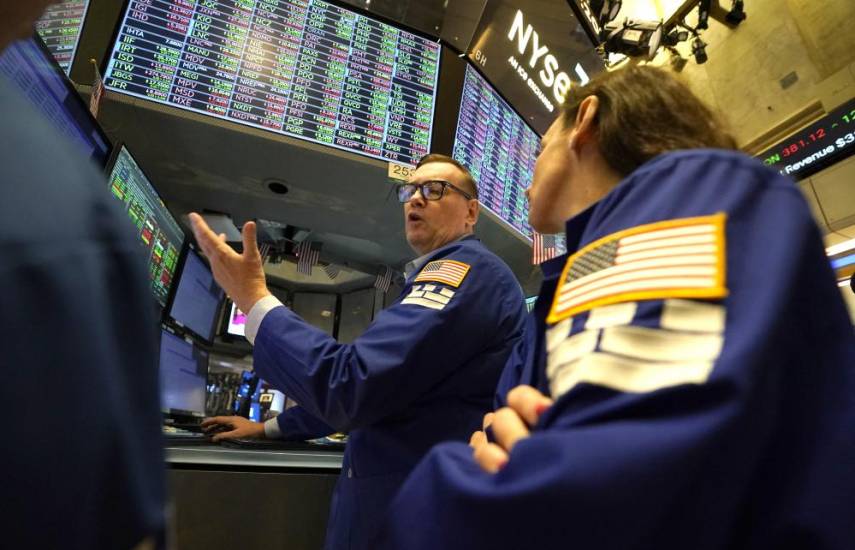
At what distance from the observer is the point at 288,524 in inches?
50.2

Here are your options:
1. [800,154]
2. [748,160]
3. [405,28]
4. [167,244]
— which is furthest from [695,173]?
[800,154]

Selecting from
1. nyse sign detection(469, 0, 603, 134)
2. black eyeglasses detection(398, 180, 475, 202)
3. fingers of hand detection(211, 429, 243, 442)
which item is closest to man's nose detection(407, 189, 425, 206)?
black eyeglasses detection(398, 180, 475, 202)

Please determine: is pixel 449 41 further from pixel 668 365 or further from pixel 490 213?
pixel 668 365

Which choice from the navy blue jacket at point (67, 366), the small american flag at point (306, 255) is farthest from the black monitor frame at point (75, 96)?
the small american flag at point (306, 255)

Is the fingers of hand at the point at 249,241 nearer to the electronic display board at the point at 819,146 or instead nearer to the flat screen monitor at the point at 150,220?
the flat screen monitor at the point at 150,220

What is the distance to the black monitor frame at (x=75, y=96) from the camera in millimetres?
1067

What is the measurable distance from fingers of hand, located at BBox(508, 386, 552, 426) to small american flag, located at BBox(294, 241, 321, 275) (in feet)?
10.1

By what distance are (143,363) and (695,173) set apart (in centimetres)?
55

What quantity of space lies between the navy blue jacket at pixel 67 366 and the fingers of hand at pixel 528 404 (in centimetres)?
35

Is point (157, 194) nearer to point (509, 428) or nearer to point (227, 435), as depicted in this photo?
point (227, 435)

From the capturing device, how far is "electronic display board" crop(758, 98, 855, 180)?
13.1 feet

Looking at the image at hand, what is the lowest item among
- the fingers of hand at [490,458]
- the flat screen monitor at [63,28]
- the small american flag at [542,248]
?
the fingers of hand at [490,458]

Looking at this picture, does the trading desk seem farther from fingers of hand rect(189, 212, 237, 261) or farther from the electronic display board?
the electronic display board

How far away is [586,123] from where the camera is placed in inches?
33.1
